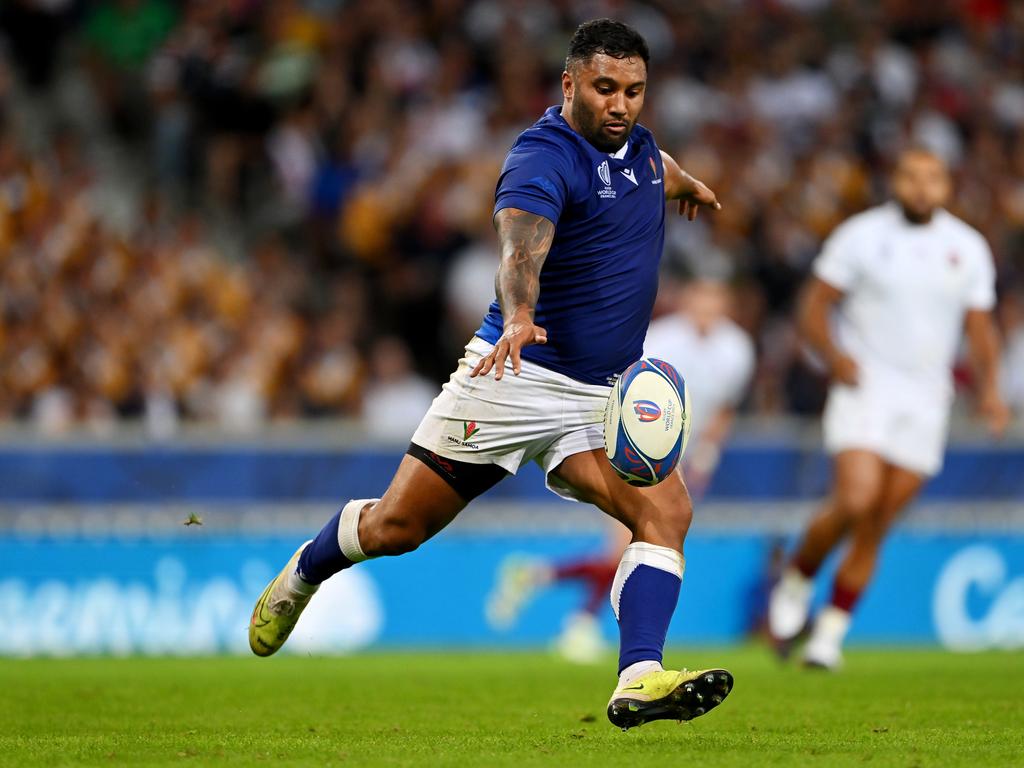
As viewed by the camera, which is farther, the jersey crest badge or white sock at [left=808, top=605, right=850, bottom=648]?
white sock at [left=808, top=605, right=850, bottom=648]

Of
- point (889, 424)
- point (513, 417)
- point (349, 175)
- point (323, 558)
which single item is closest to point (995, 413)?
point (889, 424)

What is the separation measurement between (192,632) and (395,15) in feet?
22.9

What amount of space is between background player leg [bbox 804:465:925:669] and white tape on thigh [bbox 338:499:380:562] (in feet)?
12.8

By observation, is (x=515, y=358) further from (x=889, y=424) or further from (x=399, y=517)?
(x=889, y=424)

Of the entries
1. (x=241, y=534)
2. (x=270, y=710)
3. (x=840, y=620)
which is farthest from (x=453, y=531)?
(x=270, y=710)

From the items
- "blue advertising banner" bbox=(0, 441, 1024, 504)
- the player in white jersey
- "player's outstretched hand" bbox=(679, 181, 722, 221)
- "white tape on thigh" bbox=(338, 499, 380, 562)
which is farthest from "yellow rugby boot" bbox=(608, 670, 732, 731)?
"blue advertising banner" bbox=(0, 441, 1024, 504)

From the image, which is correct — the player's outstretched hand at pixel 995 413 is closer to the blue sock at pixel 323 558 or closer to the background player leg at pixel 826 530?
the background player leg at pixel 826 530

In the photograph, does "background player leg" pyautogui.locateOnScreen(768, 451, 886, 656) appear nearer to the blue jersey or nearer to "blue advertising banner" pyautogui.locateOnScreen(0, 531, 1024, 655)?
"blue advertising banner" pyautogui.locateOnScreen(0, 531, 1024, 655)

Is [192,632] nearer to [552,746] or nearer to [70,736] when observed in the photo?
[70,736]

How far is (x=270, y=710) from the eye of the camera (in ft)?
24.5

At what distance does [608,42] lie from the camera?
628 cm

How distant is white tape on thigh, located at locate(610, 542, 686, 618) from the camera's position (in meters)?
6.37

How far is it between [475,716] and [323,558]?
3.14 ft

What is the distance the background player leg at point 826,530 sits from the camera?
977 centimetres
